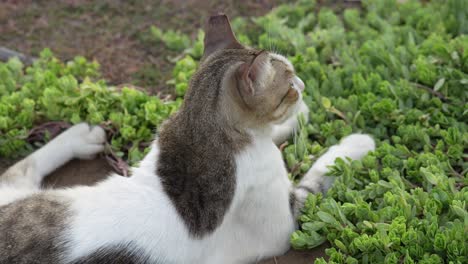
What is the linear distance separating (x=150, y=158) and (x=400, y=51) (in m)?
2.33

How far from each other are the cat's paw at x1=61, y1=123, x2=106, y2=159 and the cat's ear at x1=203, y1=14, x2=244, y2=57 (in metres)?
1.22

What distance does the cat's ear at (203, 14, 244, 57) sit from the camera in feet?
11.7

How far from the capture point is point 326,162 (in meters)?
3.98

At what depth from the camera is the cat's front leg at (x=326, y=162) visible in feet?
12.5

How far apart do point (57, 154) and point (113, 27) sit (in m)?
1.90

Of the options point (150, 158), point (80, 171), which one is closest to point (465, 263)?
point (150, 158)

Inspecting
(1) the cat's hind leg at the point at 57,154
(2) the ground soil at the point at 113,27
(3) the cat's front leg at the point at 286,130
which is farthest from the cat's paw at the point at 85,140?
(3) the cat's front leg at the point at 286,130

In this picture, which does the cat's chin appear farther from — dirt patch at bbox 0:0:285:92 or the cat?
dirt patch at bbox 0:0:285:92

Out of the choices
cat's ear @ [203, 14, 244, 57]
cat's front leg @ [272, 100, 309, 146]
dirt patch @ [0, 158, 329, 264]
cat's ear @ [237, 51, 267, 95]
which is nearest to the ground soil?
dirt patch @ [0, 158, 329, 264]

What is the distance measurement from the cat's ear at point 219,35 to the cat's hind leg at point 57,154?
1.24 metres

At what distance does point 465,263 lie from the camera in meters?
3.10

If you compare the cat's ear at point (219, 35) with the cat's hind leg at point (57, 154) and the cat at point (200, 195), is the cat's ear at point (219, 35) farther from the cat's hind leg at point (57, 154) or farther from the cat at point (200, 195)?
the cat's hind leg at point (57, 154)

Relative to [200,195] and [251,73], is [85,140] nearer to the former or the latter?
[200,195]

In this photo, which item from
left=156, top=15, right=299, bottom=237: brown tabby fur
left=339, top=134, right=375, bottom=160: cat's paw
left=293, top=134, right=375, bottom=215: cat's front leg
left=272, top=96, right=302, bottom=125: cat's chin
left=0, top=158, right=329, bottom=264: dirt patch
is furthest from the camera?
left=0, top=158, right=329, bottom=264: dirt patch
